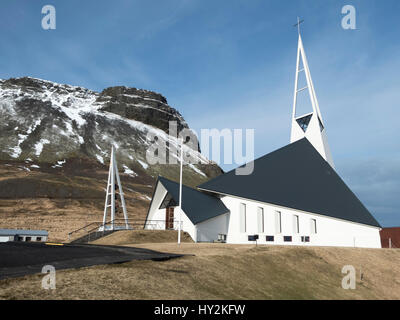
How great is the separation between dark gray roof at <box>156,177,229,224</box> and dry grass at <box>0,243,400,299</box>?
13.5 metres

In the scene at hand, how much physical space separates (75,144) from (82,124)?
75.0ft

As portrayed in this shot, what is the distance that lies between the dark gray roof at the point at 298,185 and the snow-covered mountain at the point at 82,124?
224 ft

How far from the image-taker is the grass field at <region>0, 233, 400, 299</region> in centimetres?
856

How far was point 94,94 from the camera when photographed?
190 m

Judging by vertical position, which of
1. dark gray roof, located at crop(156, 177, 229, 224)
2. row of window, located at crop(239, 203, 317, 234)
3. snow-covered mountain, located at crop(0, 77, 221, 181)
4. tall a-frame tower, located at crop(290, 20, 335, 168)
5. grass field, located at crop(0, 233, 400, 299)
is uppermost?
snow-covered mountain, located at crop(0, 77, 221, 181)

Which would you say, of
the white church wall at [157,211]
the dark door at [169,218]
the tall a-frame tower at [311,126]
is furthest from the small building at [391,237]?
the white church wall at [157,211]

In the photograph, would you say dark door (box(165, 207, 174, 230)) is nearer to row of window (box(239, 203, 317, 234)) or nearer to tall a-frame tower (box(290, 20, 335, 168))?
row of window (box(239, 203, 317, 234))

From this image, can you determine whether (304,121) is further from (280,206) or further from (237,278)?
(237,278)

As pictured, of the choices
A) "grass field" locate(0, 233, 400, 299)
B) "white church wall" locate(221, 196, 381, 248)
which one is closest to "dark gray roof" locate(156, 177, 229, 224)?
"white church wall" locate(221, 196, 381, 248)

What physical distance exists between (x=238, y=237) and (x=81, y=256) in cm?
2294

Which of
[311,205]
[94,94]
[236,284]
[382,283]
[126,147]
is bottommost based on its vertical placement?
[382,283]

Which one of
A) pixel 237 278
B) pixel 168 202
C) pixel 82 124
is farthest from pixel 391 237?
pixel 82 124
